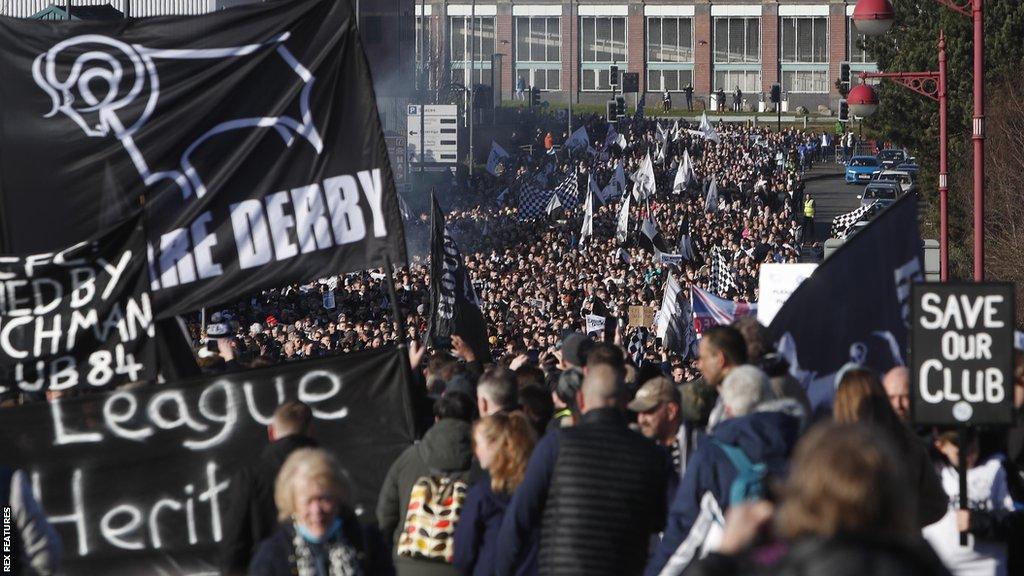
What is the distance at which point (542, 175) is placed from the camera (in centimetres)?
5247

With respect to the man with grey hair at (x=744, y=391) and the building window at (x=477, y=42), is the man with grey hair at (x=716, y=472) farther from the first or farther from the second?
the building window at (x=477, y=42)

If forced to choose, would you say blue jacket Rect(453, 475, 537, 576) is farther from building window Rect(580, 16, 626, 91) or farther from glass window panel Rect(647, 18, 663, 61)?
glass window panel Rect(647, 18, 663, 61)

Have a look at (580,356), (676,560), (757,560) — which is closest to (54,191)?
A: (580,356)

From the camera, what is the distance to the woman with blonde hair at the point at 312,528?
16.8 ft

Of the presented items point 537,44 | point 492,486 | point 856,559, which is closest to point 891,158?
point 537,44

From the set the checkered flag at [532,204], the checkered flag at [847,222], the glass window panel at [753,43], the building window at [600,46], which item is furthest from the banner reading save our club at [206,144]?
the glass window panel at [753,43]

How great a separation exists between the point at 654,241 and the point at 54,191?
26.1 m

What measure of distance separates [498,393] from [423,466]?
1.44 ft

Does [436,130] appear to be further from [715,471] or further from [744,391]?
[715,471]

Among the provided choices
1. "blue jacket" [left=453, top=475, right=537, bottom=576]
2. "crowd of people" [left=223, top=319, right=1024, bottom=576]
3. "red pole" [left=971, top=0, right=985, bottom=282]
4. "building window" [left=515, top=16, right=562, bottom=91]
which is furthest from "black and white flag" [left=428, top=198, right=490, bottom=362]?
"building window" [left=515, top=16, right=562, bottom=91]

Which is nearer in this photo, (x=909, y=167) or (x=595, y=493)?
(x=595, y=493)

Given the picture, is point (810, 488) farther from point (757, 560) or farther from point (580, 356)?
point (580, 356)

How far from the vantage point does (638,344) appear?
21078mm

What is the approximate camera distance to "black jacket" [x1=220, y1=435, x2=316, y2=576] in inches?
235
